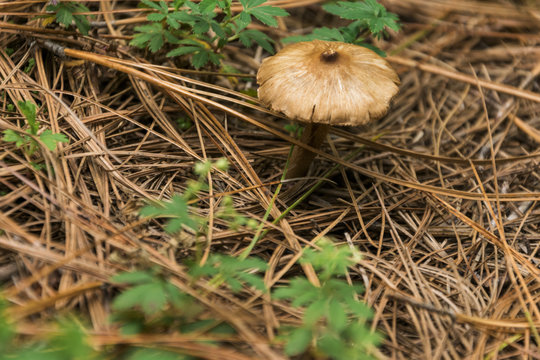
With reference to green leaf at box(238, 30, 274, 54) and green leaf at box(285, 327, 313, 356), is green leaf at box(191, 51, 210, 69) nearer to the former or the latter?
green leaf at box(238, 30, 274, 54)

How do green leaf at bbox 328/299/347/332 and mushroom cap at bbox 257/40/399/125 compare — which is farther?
mushroom cap at bbox 257/40/399/125

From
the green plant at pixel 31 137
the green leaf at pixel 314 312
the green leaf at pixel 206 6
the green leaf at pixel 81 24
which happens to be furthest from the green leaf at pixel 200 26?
the green leaf at pixel 314 312

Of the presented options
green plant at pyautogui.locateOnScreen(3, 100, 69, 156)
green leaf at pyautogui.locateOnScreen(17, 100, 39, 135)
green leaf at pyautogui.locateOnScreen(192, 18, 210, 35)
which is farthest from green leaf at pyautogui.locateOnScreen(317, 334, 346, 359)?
green leaf at pyautogui.locateOnScreen(192, 18, 210, 35)

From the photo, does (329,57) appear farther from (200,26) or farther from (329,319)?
(329,319)

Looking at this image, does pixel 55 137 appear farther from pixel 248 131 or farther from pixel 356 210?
pixel 356 210

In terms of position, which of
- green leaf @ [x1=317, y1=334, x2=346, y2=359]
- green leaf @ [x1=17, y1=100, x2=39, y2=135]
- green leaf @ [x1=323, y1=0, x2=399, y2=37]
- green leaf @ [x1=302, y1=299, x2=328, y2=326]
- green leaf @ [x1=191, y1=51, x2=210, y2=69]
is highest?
green leaf @ [x1=323, y1=0, x2=399, y2=37]

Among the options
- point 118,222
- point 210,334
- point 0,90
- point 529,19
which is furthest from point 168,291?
point 529,19

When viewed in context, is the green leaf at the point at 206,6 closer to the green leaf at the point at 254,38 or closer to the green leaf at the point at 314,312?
the green leaf at the point at 254,38
